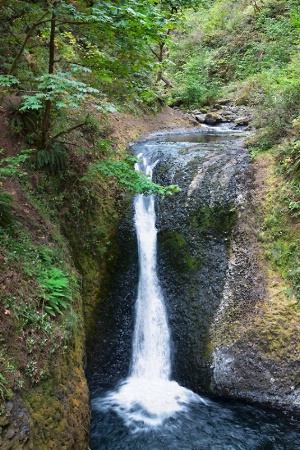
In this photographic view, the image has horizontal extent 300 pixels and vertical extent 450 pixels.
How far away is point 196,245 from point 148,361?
2.99m

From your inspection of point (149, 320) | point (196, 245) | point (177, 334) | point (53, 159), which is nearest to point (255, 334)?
point (177, 334)

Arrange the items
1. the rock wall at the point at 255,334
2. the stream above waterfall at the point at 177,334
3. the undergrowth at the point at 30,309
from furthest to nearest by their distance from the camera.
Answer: the rock wall at the point at 255,334 → the stream above waterfall at the point at 177,334 → the undergrowth at the point at 30,309

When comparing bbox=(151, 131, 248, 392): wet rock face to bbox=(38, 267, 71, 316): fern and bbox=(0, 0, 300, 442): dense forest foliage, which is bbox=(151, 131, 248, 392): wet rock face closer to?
bbox=(0, 0, 300, 442): dense forest foliage

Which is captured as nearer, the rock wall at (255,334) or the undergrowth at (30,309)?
the undergrowth at (30,309)

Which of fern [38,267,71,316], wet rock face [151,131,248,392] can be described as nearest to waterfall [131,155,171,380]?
wet rock face [151,131,248,392]

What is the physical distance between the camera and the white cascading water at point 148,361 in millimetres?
6430

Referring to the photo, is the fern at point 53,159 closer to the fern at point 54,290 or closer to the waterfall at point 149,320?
the waterfall at point 149,320

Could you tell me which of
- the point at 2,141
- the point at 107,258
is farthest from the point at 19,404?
the point at 2,141

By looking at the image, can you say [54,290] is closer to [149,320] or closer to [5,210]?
[5,210]

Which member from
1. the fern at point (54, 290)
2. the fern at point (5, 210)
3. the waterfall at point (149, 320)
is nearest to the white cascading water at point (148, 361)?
the waterfall at point (149, 320)

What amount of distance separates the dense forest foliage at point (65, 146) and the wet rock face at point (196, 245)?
3.50ft

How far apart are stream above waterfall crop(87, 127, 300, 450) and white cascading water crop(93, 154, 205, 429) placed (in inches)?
0.9

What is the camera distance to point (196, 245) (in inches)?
334

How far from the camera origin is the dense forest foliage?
15.5ft
